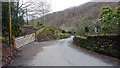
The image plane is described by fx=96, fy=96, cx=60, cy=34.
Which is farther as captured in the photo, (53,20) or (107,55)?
(53,20)

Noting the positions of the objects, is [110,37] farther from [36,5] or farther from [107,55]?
[36,5]

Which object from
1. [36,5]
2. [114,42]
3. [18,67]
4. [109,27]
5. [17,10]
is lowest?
[18,67]

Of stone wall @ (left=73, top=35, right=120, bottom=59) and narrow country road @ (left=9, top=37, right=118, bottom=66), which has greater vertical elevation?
stone wall @ (left=73, top=35, right=120, bottom=59)

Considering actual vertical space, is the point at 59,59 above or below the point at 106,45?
below

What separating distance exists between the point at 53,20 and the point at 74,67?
2301 inches

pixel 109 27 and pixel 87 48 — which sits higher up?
pixel 109 27

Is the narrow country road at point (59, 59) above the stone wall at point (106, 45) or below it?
below

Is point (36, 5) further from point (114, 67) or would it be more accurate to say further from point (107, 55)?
point (114, 67)

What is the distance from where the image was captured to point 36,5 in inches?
714

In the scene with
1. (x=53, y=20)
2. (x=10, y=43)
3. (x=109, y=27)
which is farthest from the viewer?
(x=53, y=20)

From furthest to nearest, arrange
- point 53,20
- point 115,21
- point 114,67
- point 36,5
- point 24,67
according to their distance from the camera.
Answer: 1. point 53,20
2. point 36,5
3. point 115,21
4. point 24,67
5. point 114,67

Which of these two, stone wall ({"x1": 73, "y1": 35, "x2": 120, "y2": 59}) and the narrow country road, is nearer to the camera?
the narrow country road

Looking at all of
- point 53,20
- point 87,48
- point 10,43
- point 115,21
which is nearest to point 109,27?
point 115,21

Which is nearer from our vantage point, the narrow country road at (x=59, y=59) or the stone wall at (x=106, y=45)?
the narrow country road at (x=59, y=59)
